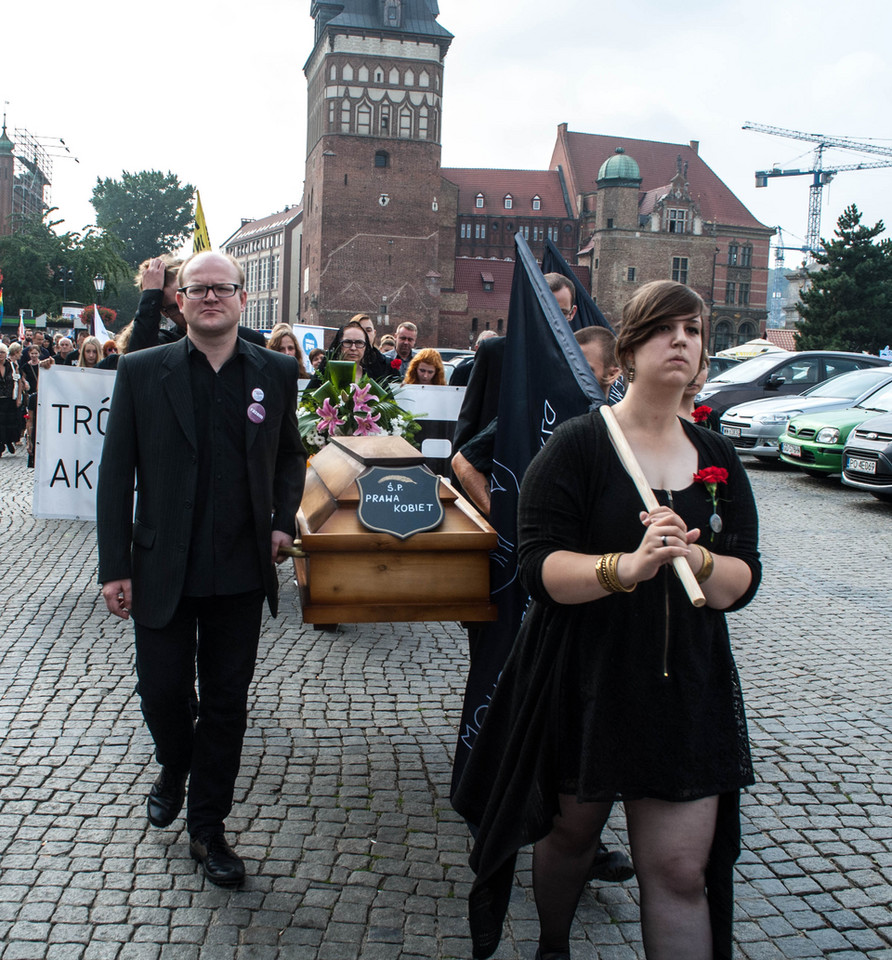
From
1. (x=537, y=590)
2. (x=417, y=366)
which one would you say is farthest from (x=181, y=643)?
(x=417, y=366)

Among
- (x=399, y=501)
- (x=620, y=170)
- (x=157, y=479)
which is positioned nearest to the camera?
(x=157, y=479)

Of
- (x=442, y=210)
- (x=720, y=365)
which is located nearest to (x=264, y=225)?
(x=442, y=210)

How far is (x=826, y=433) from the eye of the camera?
14.1 m

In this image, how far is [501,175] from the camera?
84.1 m

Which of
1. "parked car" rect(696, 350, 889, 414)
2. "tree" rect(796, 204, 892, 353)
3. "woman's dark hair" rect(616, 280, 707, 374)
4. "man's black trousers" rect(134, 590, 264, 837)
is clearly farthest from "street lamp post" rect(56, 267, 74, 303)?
"woman's dark hair" rect(616, 280, 707, 374)

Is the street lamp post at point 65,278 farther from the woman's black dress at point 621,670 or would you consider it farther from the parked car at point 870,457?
the woman's black dress at point 621,670

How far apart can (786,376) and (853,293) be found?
29.1 metres

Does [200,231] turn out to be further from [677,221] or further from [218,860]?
[677,221]

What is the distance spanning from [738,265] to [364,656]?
3235 inches

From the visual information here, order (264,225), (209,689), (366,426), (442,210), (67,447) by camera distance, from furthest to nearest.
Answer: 1. (264,225)
2. (442,210)
3. (67,447)
4. (366,426)
5. (209,689)

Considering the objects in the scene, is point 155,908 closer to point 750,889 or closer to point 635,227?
point 750,889

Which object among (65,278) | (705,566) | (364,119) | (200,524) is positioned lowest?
(200,524)

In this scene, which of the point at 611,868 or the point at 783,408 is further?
the point at 783,408

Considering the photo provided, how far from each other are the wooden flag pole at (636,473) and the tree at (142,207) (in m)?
98.3
